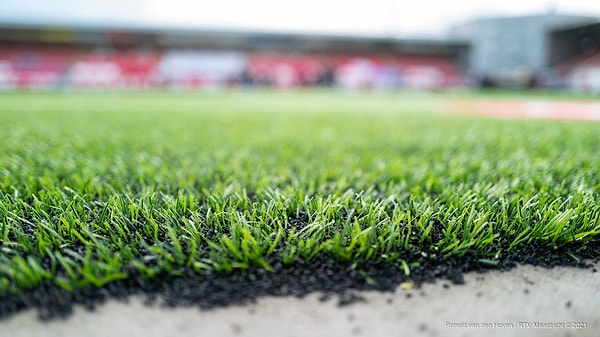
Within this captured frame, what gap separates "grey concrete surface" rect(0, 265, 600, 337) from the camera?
0.69m

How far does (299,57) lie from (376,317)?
23.7 metres

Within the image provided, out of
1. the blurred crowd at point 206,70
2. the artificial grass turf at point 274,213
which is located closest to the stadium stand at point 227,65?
the blurred crowd at point 206,70

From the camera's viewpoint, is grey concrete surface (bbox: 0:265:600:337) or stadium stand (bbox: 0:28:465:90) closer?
grey concrete surface (bbox: 0:265:600:337)

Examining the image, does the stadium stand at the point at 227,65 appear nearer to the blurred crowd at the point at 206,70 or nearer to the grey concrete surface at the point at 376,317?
the blurred crowd at the point at 206,70

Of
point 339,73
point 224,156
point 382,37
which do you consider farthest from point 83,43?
point 224,156

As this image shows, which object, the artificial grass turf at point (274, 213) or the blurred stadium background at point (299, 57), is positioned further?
the blurred stadium background at point (299, 57)

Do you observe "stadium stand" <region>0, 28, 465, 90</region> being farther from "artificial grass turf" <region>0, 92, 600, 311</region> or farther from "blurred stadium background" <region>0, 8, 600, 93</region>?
"artificial grass turf" <region>0, 92, 600, 311</region>

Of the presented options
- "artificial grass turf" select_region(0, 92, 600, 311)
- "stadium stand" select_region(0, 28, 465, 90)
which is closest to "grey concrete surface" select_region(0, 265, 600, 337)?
"artificial grass turf" select_region(0, 92, 600, 311)

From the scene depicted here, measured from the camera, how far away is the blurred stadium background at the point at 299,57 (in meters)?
19.8

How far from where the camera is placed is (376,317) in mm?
728

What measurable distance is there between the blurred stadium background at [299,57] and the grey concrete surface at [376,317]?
1965 cm

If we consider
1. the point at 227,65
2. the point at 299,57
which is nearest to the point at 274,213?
the point at 227,65

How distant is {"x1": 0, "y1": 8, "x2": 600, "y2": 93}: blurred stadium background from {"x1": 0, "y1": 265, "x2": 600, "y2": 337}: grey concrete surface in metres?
19.7

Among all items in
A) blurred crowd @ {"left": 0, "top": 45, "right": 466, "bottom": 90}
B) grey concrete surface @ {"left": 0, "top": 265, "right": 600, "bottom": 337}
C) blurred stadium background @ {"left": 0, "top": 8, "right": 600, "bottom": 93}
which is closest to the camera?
grey concrete surface @ {"left": 0, "top": 265, "right": 600, "bottom": 337}
